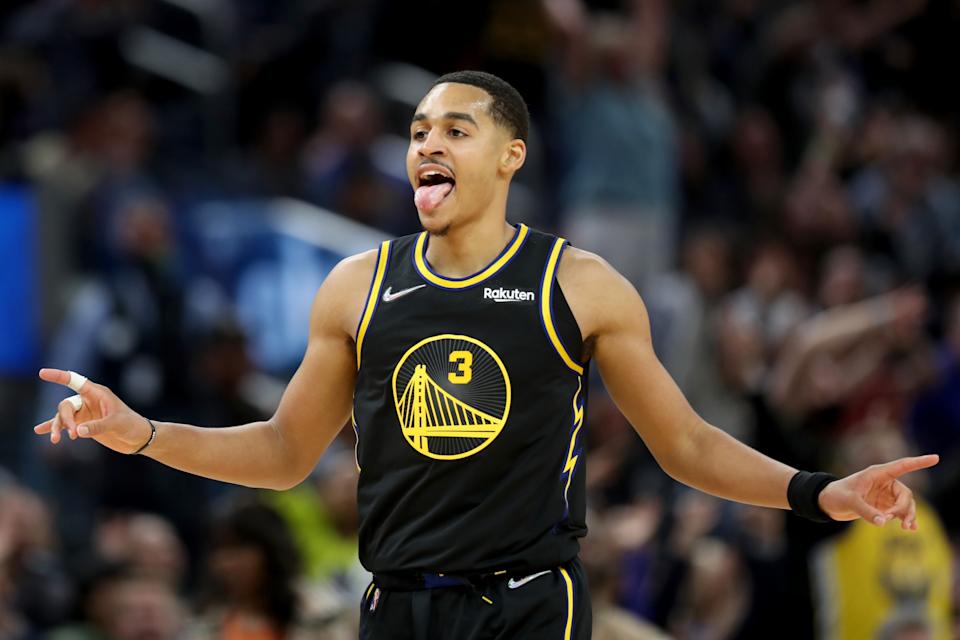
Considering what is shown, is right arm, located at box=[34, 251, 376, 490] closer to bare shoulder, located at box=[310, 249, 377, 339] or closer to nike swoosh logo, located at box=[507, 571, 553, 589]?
bare shoulder, located at box=[310, 249, 377, 339]

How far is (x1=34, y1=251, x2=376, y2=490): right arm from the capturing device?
416cm

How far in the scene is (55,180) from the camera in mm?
9500

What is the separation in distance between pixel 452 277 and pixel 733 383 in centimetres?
655

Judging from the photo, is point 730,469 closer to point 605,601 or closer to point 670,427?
point 670,427

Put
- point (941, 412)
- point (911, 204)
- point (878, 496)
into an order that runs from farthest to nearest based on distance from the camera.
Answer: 1. point (911, 204)
2. point (941, 412)
3. point (878, 496)

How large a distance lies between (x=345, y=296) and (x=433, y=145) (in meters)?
0.45

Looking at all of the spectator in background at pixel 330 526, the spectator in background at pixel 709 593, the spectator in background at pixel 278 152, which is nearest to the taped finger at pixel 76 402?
the spectator in background at pixel 330 526

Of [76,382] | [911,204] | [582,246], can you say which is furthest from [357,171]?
[76,382]

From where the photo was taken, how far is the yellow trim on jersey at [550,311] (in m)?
4.03

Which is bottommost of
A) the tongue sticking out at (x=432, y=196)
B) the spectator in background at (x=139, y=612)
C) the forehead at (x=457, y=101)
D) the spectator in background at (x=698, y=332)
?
the spectator in background at (x=139, y=612)

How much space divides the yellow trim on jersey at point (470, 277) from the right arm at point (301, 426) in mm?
127

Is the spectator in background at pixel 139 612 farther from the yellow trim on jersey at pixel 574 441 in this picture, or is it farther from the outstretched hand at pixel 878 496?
the outstretched hand at pixel 878 496

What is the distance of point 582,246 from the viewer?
33.8ft

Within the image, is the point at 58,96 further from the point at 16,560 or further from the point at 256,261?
the point at 16,560
